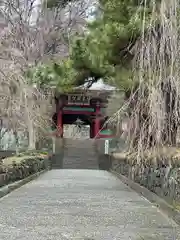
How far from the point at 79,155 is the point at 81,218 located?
2219 centimetres

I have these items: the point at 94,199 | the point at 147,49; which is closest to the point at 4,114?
the point at 94,199

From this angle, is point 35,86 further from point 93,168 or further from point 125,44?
point 93,168

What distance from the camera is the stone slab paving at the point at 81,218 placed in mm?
6641

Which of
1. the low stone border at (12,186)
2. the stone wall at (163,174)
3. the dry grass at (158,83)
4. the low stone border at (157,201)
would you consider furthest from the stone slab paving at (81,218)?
the dry grass at (158,83)

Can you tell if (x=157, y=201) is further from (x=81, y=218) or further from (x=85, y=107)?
(x=85, y=107)

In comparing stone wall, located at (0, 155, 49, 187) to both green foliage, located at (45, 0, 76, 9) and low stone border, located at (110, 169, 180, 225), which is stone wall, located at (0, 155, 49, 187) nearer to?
low stone border, located at (110, 169, 180, 225)

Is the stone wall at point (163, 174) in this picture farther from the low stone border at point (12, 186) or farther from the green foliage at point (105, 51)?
the low stone border at point (12, 186)

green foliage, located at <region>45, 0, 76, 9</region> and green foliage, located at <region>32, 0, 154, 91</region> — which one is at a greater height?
green foliage, located at <region>45, 0, 76, 9</region>

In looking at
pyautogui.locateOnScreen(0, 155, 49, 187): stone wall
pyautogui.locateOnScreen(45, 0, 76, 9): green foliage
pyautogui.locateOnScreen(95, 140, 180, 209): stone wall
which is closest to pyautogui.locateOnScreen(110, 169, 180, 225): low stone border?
pyautogui.locateOnScreen(95, 140, 180, 209): stone wall

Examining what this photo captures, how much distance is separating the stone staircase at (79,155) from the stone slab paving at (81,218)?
651 inches

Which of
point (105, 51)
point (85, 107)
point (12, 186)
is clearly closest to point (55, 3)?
point (105, 51)

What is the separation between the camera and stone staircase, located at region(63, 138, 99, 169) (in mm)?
28562

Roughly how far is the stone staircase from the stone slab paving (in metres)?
16.5

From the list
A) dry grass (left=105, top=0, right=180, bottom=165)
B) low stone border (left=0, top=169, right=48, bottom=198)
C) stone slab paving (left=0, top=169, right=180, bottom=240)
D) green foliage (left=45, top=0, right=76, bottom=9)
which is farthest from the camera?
low stone border (left=0, top=169, right=48, bottom=198)
